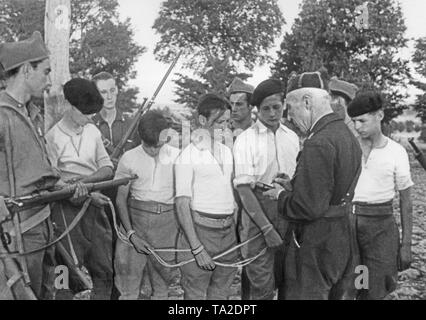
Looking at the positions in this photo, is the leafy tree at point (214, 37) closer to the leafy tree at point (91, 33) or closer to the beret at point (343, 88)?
the leafy tree at point (91, 33)

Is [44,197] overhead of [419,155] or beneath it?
beneath

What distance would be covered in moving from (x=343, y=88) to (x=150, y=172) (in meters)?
1.18

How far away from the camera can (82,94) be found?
321 centimetres

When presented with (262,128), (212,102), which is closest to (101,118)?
(212,102)

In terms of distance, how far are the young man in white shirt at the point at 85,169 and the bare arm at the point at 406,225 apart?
163cm

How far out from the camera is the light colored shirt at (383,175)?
3.26 meters

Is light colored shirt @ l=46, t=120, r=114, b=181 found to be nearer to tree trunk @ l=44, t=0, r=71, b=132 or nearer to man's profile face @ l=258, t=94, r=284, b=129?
tree trunk @ l=44, t=0, r=71, b=132

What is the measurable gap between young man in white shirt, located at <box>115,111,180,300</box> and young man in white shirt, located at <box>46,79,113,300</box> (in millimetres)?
84

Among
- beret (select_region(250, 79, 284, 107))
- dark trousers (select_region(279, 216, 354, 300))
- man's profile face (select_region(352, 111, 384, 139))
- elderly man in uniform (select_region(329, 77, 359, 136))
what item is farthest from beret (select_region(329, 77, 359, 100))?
dark trousers (select_region(279, 216, 354, 300))

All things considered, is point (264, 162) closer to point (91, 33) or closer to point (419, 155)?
point (419, 155)

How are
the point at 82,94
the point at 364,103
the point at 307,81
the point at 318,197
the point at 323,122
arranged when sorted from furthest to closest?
1. the point at 364,103
2. the point at 82,94
3. the point at 307,81
4. the point at 323,122
5. the point at 318,197

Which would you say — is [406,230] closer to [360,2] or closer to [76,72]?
[360,2]

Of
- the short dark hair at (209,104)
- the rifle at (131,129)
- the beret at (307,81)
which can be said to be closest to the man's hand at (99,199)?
the rifle at (131,129)
